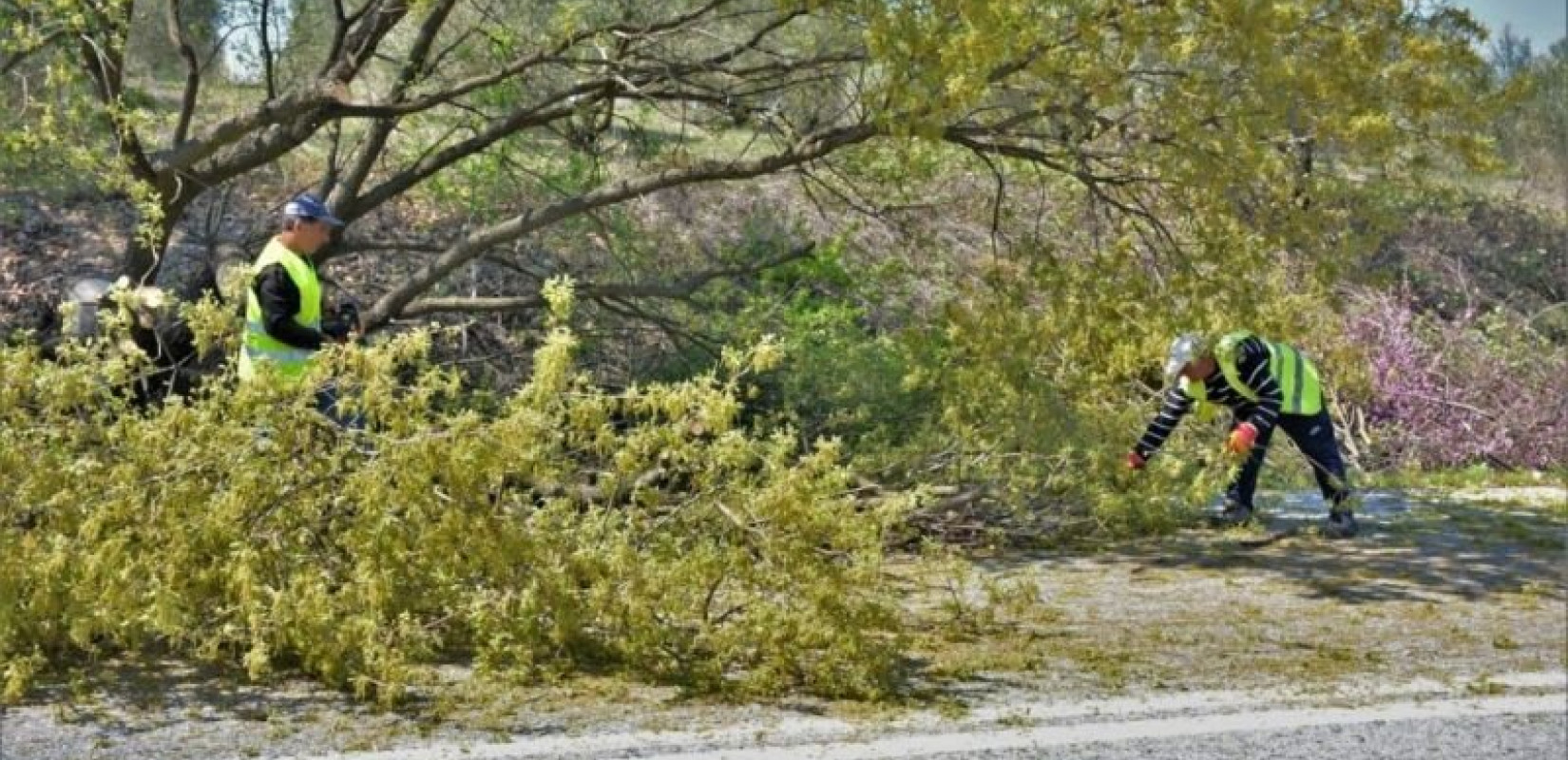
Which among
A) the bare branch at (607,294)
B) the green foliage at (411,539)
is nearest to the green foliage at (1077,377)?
the bare branch at (607,294)

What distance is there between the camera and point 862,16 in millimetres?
8000

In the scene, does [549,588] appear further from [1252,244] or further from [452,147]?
[452,147]

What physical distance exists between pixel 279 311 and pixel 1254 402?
456 cm

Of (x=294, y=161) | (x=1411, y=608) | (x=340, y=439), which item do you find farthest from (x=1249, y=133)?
(x=294, y=161)

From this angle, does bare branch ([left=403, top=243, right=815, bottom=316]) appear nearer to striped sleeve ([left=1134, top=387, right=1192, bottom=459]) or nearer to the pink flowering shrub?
striped sleeve ([left=1134, top=387, right=1192, bottom=459])

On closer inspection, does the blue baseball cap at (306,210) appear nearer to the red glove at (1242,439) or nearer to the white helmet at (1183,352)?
the white helmet at (1183,352)

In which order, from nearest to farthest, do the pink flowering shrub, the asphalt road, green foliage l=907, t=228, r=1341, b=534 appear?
the asphalt road, green foliage l=907, t=228, r=1341, b=534, the pink flowering shrub

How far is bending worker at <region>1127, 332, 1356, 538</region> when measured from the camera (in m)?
8.48

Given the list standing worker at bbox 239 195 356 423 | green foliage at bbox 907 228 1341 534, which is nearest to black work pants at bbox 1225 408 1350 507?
green foliage at bbox 907 228 1341 534

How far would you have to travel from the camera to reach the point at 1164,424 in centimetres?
852

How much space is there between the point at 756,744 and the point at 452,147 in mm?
6614

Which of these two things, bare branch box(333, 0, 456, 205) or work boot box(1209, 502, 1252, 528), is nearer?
work boot box(1209, 502, 1252, 528)

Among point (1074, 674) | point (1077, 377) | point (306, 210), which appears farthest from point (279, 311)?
point (1077, 377)

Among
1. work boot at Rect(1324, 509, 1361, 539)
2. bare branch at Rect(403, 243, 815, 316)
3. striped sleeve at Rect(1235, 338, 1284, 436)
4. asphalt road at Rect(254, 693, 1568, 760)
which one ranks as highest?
bare branch at Rect(403, 243, 815, 316)
